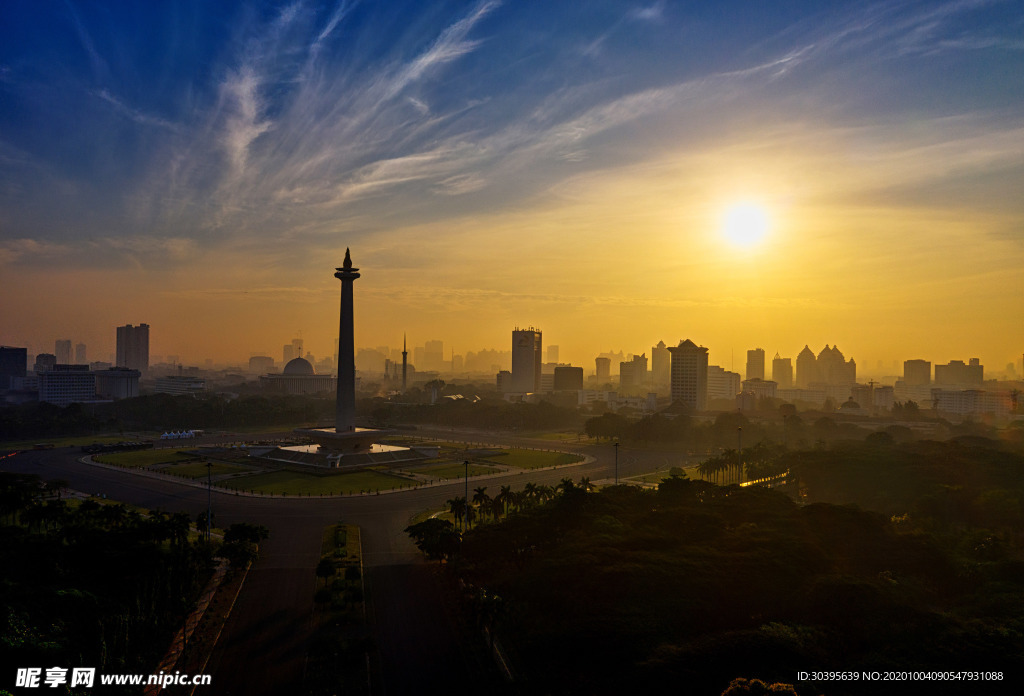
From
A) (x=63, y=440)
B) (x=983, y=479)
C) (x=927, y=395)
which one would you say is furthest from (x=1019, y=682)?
(x=927, y=395)

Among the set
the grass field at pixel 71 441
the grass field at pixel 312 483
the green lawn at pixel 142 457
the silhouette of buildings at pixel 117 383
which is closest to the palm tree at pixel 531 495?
the grass field at pixel 312 483

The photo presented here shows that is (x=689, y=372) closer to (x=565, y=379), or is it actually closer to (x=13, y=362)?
(x=565, y=379)

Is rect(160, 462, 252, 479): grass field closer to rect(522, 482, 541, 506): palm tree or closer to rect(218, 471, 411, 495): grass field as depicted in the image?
rect(218, 471, 411, 495): grass field

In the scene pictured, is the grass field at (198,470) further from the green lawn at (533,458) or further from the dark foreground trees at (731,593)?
the dark foreground trees at (731,593)

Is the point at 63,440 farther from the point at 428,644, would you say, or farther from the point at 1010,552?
the point at 1010,552

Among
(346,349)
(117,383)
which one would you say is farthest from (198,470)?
(117,383)

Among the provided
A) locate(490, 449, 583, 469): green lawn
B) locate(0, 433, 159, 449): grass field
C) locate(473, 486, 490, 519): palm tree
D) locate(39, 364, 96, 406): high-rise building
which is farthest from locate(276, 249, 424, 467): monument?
locate(39, 364, 96, 406): high-rise building
